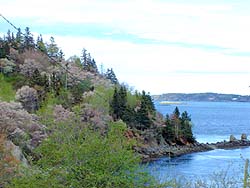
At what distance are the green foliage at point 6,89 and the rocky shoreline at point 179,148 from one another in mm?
11025

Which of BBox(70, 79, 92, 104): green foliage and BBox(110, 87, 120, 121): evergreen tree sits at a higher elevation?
BBox(70, 79, 92, 104): green foliage

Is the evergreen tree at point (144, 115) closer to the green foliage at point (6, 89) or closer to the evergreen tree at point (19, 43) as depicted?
the green foliage at point (6, 89)

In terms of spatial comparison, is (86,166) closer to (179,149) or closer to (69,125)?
(69,125)

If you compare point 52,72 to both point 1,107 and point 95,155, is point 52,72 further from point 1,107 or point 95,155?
point 95,155

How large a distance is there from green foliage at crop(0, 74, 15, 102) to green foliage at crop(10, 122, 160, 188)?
30.6 metres

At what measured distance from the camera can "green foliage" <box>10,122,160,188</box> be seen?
7.98 meters

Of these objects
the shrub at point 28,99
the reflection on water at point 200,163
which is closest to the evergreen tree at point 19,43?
the shrub at point 28,99

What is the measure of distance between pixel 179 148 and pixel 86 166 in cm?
3417

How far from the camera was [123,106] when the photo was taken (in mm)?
40719

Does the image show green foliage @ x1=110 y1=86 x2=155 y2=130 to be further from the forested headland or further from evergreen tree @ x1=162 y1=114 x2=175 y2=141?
evergreen tree @ x1=162 y1=114 x2=175 y2=141

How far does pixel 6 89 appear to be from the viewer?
140ft

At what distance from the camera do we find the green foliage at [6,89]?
39000 millimetres

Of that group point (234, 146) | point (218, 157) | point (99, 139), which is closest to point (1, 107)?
point (218, 157)

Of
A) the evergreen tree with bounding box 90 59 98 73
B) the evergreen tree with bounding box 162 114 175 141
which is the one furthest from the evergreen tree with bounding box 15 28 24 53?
the evergreen tree with bounding box 162 114 175 141
